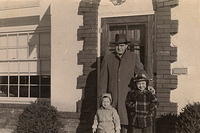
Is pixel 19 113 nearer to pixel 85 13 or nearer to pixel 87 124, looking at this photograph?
pixel 87 124

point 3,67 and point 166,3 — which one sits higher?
point 166,3

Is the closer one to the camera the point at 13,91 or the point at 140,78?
the point at 140,78

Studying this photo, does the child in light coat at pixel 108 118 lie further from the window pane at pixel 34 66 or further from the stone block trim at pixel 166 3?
the window pane at pixel 34 66

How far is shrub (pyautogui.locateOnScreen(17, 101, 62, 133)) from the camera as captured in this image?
9242mm

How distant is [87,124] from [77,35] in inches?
73.3

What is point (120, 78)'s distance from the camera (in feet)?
23.5

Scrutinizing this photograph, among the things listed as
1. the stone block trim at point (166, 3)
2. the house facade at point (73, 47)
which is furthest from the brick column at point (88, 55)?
the stone block trim at point (166, 3)

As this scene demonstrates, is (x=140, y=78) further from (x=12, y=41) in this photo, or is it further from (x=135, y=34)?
(x=12, y=41)

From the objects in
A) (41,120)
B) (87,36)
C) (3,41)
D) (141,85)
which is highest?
(3,41)

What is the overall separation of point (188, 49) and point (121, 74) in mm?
1585

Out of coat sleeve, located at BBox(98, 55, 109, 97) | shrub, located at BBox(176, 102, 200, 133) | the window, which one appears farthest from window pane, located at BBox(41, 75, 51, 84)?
shrub, located at BBox(176, 102, 200, 133)

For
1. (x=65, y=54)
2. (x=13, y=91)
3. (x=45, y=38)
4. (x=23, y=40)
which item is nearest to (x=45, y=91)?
(x=13, y=91)

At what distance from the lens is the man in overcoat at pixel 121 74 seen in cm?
710

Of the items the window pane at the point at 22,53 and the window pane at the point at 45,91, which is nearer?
the window pane at the point at 45,91
